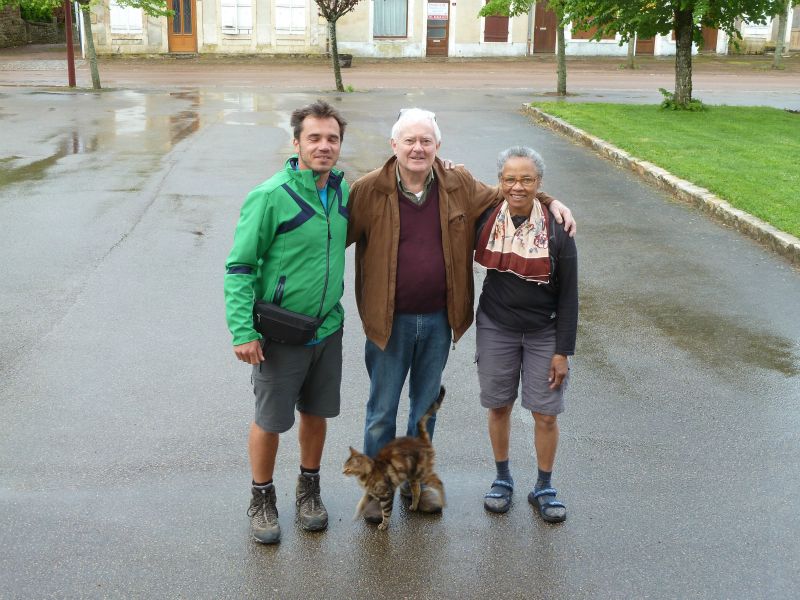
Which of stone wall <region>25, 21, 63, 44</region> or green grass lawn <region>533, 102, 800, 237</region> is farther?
stone wall <region>25, 21, 63, 44</region>

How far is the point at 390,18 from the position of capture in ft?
148

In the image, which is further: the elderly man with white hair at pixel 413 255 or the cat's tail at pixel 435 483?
the cat's tail at pixel 435 483

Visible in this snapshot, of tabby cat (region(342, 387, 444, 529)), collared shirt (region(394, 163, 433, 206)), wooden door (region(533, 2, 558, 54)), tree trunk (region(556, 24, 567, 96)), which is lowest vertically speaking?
tabby cat (region(342, 387, 444, 529))

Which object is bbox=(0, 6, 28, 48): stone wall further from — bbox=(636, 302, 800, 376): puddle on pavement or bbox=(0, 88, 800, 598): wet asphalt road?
bbox=(636, 302, 800, 376): puddle on pavement

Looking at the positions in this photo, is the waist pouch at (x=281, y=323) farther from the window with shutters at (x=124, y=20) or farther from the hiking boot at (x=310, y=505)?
the window with shutters at (x=124, y=20)

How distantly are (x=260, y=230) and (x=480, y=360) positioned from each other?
1.32 meters

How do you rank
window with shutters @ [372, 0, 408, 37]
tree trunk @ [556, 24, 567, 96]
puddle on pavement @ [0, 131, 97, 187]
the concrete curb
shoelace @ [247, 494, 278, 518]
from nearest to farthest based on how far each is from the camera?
shoelace @ [247, 494, 278, 518], the concrete curb, puddle on pavement @ [0, 131, 97, 187], tree trunk @ [556, 24, 567, 96], window with shutters @ [372, 0, 408, 37]

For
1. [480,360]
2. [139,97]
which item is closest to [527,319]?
[480,360]

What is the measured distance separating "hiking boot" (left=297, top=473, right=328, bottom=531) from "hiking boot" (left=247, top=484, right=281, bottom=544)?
133 mm

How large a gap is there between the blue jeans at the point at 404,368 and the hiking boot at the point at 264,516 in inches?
21.3

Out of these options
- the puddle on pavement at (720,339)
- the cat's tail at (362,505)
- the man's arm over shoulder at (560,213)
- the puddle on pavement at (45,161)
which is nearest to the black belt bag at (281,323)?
the cat's tail at (362,505)

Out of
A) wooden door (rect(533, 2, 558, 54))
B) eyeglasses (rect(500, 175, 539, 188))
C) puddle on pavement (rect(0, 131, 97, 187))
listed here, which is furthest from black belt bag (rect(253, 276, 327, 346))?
wooden door (rect(533, 2, 558, 54))

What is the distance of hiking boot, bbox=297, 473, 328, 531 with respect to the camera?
4.46 metres

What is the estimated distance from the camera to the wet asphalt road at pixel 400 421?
415cm
